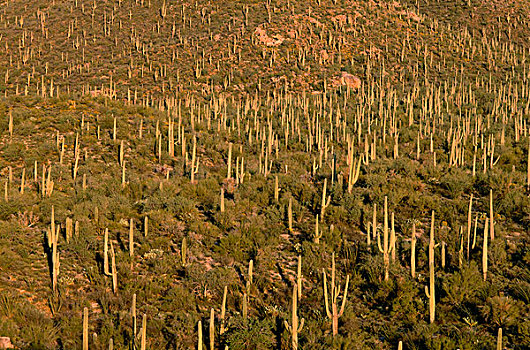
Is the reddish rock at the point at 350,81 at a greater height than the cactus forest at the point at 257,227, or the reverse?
the reddish rock at the point at 350,81

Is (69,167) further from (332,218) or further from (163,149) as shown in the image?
(332,218)

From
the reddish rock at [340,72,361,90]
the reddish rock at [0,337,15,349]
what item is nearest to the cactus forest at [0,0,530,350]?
the reddish rock at [0,337,15,349]

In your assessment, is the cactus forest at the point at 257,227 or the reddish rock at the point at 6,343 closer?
the reddish rock at the point at 6,343

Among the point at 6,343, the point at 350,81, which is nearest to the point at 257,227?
the point at 6,343

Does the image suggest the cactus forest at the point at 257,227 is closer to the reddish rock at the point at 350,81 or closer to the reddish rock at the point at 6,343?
the reddish rock at the point at 6,343

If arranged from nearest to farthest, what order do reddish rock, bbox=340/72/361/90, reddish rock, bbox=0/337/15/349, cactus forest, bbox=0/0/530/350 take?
reddish rock, bbox=0/337/15/349 < cactus forest, bbox=0/0/530/350 < reddish rock, bbox=340/72/361/90

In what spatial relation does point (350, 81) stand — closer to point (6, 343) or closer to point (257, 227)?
point (257, 227)

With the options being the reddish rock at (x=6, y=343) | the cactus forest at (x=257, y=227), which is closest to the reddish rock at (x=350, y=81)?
the cactus forest at (x=257, y=227)

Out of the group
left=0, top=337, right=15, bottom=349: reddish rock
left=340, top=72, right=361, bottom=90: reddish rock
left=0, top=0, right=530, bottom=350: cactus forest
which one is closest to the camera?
left=0, top=337, right=15, bottom=349: reddish rock

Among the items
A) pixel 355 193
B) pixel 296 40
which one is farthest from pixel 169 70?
pixel 355 193

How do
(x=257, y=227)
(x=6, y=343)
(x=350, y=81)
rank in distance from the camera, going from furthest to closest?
1. (x=350, y=81)
2. (x=257, y=227)
3. (x=6, y=343)

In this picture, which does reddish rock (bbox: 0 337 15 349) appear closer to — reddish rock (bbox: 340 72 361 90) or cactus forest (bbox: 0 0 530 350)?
cactus forest (bbox: 0 0 530 350)

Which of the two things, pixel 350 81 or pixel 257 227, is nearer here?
pixel 257 227
